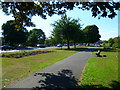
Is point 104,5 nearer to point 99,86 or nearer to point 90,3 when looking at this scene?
point 90,3

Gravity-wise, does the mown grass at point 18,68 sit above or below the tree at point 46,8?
below

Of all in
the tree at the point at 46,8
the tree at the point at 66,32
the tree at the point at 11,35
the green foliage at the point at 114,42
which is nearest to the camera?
the tree at the point at 46,8

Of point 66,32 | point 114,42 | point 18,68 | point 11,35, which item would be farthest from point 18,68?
point 11,35

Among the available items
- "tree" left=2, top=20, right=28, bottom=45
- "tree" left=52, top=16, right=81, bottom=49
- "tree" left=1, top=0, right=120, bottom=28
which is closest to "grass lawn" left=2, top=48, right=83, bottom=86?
"tree" left=1, top=0, right=120, bottom=28

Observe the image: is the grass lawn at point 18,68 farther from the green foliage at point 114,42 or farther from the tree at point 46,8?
the green foliage at point 114,42

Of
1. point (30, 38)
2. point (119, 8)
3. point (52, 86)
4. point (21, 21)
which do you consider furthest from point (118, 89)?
point (30, 38)

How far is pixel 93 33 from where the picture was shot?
67.2m

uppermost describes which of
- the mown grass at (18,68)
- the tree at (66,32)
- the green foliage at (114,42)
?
the tree at (66,32)

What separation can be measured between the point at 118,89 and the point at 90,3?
13.9 feet

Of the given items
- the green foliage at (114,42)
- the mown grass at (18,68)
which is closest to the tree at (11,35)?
the green foliage at (114,42)

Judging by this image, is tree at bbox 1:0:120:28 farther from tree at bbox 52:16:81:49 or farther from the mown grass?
tree at bbox 52:16:81:49

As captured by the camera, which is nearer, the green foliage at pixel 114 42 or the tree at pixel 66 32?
the green foliage at pixel 114 42

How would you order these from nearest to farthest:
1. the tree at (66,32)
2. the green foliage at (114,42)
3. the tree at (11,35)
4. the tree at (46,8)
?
the tree at (46,8), the green foliage at (114,42), the tree at (66,32), the tree at (11,35)

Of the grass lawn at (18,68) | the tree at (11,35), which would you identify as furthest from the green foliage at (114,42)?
the tree at (11,35)
